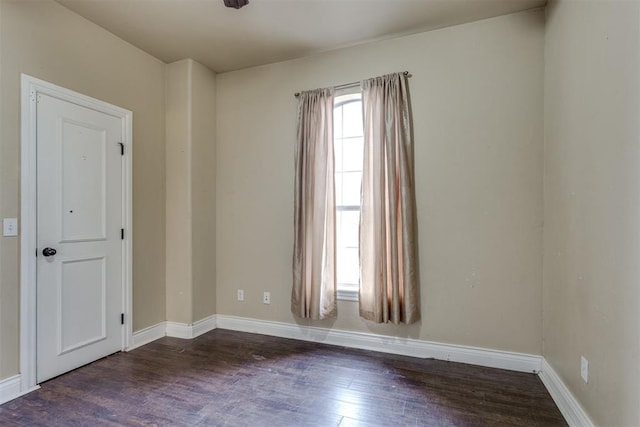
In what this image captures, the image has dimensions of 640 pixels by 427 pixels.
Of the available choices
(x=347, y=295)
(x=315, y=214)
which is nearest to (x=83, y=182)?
(x=315, y=214)

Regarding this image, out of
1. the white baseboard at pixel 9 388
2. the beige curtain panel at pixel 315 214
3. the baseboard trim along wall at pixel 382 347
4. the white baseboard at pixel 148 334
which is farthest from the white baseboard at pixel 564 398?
the white baseboard at pixel 9 388

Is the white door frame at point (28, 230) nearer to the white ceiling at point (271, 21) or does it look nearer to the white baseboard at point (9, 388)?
the white baseboard at point (9, 388)

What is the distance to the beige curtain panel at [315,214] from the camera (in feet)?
10.2

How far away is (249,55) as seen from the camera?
3.31m

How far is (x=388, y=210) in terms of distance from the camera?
2.86 meters

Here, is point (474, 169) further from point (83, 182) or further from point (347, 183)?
point (83, 182)

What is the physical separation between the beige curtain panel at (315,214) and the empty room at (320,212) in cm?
2

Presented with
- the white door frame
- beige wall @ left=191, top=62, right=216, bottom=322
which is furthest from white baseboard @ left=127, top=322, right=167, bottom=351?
the white door frame

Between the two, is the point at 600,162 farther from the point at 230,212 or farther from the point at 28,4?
the point at 28,4

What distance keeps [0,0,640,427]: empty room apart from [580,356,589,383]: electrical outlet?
0.02 metres

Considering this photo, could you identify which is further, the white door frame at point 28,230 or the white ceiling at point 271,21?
the white ceiling at point 271,21

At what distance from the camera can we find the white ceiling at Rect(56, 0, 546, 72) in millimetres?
2520

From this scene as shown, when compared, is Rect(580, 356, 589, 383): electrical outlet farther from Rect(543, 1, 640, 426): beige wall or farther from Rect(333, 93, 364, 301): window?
Rect(333, 93, 364, 301): window

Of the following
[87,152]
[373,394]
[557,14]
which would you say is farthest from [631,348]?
[87,152]
